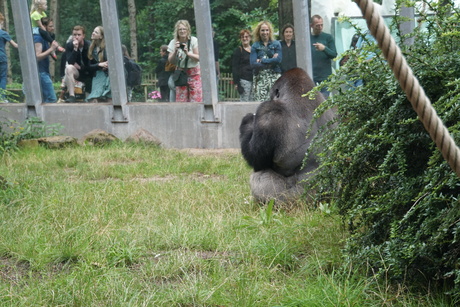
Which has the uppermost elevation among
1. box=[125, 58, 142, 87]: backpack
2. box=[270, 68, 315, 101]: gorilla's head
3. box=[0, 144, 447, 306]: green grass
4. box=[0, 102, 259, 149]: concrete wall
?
box=[125, 58, 142, 87]: backpack

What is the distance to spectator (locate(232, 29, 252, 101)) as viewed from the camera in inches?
481

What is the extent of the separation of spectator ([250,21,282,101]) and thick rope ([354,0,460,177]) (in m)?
9.97

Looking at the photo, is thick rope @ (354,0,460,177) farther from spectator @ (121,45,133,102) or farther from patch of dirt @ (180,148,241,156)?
spectator @ (121,45,133,102)

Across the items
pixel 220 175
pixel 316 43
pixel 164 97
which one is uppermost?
pixel 316 43

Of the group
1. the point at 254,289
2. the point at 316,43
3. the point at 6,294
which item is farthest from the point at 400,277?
the point at 316,43

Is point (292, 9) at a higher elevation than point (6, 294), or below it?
higher

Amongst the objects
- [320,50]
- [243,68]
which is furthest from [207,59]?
[320,50]

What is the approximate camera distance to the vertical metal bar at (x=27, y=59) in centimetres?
1366

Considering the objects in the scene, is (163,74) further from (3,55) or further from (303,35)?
(3,55)

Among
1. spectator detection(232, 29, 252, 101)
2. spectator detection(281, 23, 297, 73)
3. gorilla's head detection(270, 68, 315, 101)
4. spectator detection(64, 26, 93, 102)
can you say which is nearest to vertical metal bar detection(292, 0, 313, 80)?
spectator detection(281, 23, 297, 73)

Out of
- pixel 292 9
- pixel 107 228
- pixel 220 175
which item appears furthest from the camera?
pixel 292 9

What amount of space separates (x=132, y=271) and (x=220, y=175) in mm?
4691

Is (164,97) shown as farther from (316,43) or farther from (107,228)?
(107,228)

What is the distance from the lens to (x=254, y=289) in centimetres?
388
